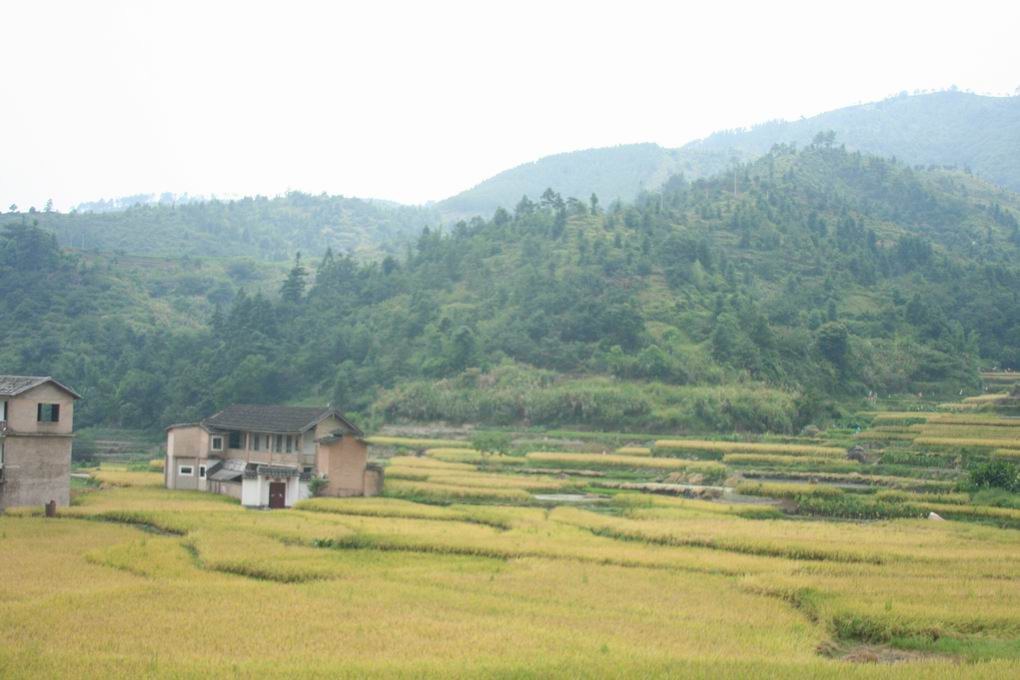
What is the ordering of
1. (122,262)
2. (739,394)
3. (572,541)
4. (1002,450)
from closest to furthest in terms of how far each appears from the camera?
(572,541), (1002,450), (739,394), (122,262)

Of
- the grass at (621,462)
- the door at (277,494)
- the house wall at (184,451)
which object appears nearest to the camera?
the door at (277,494)

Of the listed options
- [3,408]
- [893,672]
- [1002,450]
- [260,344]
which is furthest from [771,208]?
[893,672]

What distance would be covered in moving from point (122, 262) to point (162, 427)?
176 ft

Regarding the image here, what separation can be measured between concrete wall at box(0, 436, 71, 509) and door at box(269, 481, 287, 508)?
6.93 metres

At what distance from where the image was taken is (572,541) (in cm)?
2800

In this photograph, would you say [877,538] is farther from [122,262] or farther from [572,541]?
[122,262]

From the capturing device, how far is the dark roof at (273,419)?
40312 mm

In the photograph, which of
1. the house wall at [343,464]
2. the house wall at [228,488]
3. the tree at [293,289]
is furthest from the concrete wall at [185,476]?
the tree at [293,289]

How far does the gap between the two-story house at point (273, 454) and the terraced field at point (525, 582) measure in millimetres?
1310

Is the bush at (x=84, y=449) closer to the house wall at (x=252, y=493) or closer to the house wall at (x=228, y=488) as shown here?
the house wall at (x=228, y=488)

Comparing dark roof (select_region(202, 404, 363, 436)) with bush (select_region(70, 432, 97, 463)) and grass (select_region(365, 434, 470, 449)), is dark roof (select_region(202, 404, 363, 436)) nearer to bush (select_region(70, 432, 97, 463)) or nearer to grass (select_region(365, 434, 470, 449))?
bush (select_region(70, 432, 97, 463))

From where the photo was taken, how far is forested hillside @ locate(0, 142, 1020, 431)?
224 feet

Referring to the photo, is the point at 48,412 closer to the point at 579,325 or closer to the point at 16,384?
the point at 16,384

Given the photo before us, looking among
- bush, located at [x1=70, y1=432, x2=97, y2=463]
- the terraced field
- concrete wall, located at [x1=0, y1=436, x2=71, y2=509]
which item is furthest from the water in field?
bush, located at [x1=70, y1=432, x2=97, y2=463]
